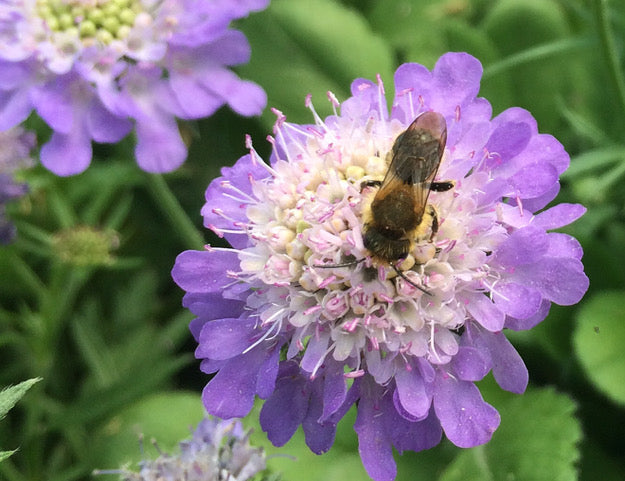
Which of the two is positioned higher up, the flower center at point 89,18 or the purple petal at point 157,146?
the flower center at point 89,18

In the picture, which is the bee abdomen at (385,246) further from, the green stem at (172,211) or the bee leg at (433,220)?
the green stem at (172,211)

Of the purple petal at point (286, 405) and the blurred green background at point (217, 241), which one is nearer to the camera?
the purple petal at point (286, 405)

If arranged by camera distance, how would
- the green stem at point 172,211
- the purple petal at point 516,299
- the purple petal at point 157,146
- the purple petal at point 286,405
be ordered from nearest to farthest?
the purple petal at point 516,299 < the purple petal at point 286,405 < the purple petal at point 157,146 < the green stem at point 172,211

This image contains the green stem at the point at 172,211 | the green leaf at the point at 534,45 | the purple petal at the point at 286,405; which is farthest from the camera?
the green leaf at the point at 534,45

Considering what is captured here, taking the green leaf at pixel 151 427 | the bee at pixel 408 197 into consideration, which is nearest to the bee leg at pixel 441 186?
the bee at pixel 408 197

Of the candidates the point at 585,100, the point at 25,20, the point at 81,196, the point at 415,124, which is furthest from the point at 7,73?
the point at 585,100

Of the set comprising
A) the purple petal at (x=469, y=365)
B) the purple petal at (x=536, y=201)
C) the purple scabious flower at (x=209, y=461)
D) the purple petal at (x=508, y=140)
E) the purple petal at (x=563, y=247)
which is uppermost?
the purple petal at (x=508, y=140)

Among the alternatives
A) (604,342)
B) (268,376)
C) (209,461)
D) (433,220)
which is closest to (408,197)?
(433,220)

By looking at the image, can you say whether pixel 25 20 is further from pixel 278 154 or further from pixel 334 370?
pixel 334 370
